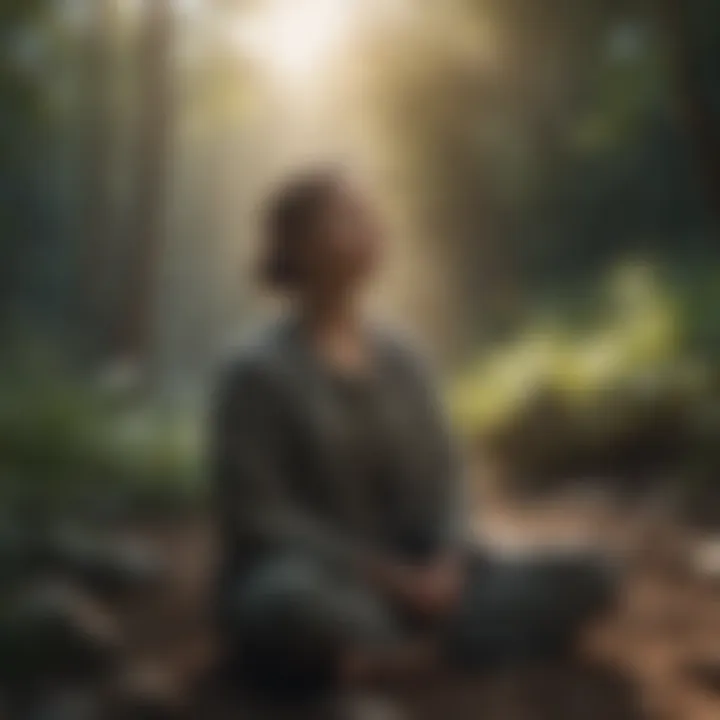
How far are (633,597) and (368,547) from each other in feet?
0.81

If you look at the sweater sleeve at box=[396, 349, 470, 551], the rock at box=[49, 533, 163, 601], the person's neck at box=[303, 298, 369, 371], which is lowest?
the rock at box=[49, 533, 163, 601]

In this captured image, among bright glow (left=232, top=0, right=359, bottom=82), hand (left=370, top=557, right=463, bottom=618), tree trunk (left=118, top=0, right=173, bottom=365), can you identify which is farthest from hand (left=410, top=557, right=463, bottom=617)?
bright glow (left=232, top=0, right=359, bottom=82)

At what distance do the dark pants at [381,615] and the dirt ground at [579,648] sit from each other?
21mm

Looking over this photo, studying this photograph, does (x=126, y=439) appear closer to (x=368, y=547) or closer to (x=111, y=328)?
(x=111, y=328)

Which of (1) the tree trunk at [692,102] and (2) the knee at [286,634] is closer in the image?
(2) the knee at [286,634]

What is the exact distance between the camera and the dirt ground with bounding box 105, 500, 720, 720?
4.11 feet

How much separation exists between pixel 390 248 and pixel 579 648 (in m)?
0.41

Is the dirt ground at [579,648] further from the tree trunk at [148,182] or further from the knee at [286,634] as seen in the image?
the tree trunk at [148,182]

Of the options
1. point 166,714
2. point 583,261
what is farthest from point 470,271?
point 166,714

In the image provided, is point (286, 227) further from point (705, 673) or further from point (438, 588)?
point (705, 673)

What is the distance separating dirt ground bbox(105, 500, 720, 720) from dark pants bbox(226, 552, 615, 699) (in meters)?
0.02

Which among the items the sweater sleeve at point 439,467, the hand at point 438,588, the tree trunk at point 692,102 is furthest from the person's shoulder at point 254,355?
the tree trunk at point 692,102

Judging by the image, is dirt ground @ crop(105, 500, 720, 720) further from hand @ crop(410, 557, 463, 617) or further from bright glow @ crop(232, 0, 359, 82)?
bright glow @ crop(232, 0, 359, 82)

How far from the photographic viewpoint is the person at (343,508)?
1254 millimetres
